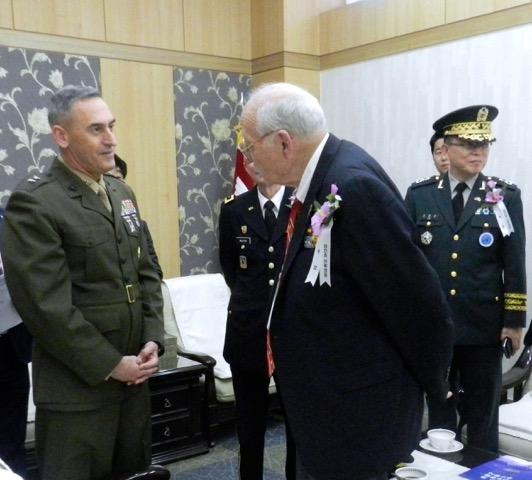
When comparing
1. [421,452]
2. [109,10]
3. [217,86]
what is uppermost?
[109,10]

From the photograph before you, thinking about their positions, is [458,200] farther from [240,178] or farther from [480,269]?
[240,178]

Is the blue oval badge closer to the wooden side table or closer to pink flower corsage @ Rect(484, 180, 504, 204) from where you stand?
pink flower corsage @ Rect(484, 180, 504, 204)

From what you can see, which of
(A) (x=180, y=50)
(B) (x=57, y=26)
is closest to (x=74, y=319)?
(B) (x=57, y=26)

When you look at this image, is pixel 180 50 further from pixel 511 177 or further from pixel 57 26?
pixel 511 177

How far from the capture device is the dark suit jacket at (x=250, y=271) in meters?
2.05

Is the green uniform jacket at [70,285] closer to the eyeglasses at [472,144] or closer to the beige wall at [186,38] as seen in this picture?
the eyeglasses at [472,144]

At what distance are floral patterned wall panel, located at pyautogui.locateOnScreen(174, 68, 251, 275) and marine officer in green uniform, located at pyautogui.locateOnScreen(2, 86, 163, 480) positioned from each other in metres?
2.26

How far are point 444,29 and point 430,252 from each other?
1.72 metres

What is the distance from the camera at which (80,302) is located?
5.55ft

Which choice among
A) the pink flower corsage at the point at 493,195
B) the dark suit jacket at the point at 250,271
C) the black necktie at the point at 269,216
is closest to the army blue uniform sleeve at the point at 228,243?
the dark suit jacket at the point at 250,271

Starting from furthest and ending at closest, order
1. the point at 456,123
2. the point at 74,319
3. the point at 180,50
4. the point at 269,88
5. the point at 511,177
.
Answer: the point at 180,50 → the point at 511,177 → the point at 456,123 → the point at 74,319 → the point at 269,88

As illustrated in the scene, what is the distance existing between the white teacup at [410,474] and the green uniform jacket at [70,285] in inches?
32.3

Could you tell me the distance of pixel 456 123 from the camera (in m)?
2.34

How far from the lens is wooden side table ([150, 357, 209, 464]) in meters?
2.92
